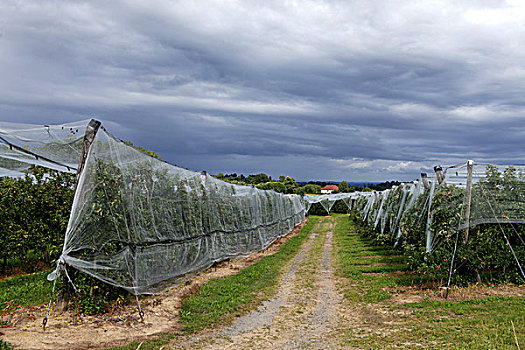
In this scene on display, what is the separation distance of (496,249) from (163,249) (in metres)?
7.11

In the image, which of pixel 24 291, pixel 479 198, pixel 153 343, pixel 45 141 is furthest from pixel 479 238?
pixel 24 291

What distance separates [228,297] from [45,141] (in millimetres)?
4585

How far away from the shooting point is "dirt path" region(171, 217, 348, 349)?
17.7 feet

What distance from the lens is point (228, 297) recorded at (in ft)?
25.8

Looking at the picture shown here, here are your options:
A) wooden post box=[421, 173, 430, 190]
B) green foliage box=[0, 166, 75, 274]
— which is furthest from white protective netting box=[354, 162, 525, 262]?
green foliage box=[0, 166, 75, 274]

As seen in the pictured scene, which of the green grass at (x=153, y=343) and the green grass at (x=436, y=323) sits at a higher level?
the green grass at (x=436, y=323)

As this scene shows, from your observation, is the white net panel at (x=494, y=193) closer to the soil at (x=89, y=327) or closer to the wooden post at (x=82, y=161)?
the soil at (x=89, y=327)

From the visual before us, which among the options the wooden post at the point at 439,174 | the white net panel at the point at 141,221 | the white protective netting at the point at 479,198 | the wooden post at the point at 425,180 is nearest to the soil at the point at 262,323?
the white net panel at the point at 141,221

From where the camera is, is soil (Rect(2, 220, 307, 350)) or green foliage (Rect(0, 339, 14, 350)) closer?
green foliage (Rect(0, 339, 14, 350))

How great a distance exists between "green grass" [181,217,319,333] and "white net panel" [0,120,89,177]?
11.2ft

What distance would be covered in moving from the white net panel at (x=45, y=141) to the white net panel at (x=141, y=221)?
1.27ft

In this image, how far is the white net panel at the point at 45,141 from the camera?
5801mm

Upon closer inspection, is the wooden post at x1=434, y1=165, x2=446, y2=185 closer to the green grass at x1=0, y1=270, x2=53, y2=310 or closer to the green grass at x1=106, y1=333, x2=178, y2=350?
the green grass at x1=106, y1=333, x2=178, y2=350

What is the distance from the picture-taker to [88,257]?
585cm
